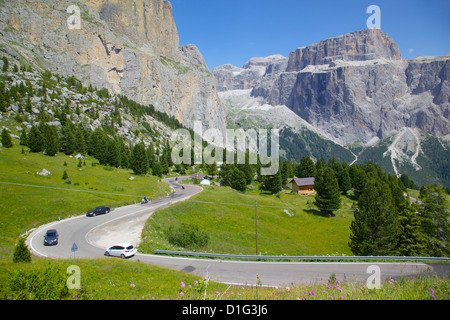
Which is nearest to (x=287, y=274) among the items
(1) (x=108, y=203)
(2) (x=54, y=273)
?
(2) (x=54, y=273)

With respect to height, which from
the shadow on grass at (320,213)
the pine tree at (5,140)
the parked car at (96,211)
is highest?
the pine tree at (5,140)

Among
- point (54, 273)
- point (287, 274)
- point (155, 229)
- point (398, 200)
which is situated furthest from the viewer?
point (398, 200)

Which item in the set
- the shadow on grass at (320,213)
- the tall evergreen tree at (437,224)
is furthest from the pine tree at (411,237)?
the shadow on grass at (320,213)

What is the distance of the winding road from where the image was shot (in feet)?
55.8

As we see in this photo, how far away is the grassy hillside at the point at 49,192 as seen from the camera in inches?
1319

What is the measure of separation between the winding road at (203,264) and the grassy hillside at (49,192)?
2937 millimetres

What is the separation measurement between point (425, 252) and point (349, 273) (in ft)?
79.9

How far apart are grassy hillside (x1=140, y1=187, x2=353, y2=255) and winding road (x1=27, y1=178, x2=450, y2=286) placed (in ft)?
12.5

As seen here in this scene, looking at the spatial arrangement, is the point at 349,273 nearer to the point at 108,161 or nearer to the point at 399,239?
the point at 399,239

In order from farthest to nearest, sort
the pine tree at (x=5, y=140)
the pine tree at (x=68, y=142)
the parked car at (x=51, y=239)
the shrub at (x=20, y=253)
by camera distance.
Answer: the pine tree at (x=68, y=142) < the pine tree at (x=5, y=140) < the parked car at (x=51, y=239) < the shrub at (x=20, y=253)

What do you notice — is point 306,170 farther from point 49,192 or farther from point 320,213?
point 49,192

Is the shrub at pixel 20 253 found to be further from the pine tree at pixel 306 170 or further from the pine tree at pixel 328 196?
the pine tree at pixel 306 170
